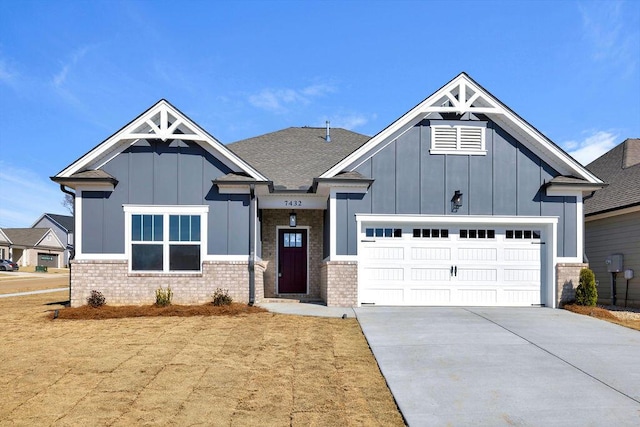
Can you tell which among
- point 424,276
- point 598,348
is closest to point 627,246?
point 424,276

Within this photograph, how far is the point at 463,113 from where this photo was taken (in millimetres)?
14297

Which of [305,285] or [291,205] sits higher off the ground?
[291,205]

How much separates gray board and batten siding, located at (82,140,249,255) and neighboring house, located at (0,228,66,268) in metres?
53.9

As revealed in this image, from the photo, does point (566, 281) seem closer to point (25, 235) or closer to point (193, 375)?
point (193, 375)

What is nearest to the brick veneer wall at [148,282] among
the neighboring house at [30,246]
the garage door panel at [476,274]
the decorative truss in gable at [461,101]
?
the garage door panel at [476,274]

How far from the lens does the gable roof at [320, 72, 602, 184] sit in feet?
46.0

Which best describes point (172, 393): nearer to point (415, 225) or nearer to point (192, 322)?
point (192, 322)

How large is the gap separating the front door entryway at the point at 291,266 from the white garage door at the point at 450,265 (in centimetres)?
318

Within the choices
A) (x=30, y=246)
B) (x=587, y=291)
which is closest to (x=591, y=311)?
(x=587, y=291)

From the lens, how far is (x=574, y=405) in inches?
246

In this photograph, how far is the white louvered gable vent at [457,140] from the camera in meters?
14.3

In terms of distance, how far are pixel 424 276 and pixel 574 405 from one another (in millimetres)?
8011

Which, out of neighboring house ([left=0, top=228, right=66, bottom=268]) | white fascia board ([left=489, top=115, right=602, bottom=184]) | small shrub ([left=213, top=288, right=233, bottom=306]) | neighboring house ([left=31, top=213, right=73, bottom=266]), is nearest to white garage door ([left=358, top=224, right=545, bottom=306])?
white fascia board ([left=489, top=115, right=602, bottom=184])

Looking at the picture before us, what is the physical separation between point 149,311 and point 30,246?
57.3 metres
